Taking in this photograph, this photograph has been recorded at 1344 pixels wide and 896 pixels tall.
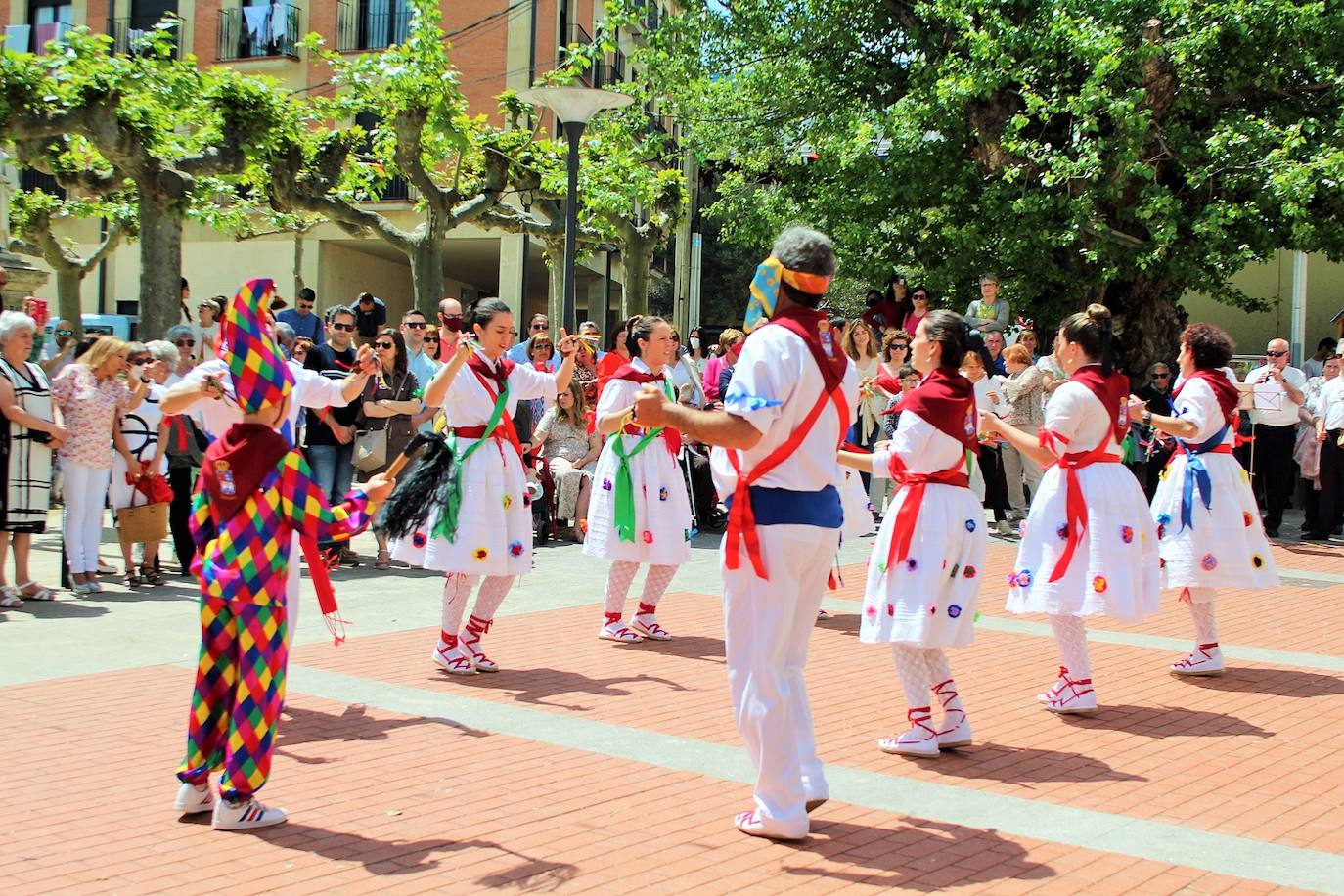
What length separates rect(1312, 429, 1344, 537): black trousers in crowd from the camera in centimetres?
1569

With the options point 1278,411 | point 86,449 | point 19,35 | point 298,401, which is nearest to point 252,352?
point 298,401

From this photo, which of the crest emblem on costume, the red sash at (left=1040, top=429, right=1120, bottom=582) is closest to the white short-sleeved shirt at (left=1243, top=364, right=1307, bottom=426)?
the red sash at (left=1040, top=429, right=1120, bottom=582)

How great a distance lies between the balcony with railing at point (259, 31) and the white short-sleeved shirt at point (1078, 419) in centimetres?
2971

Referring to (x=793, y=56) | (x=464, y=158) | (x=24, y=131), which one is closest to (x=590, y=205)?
(x=464, y=158)

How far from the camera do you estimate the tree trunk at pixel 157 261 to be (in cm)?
1514

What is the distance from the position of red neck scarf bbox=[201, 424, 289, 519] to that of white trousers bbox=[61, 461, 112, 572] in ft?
18.5

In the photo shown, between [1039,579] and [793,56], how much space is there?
14877 millimetres

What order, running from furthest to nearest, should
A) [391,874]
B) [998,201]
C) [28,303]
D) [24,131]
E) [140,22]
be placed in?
[140,22] < [998,201] < [24,131] < [28,303] < [391,874]

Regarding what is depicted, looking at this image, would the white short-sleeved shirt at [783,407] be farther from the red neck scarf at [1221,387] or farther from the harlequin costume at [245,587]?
the red neck scarf at [1221,387]

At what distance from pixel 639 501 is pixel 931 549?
296 cm

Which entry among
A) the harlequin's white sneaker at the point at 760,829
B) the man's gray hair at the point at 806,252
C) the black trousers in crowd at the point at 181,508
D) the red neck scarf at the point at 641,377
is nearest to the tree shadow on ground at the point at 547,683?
the red neck scarf at the point at 641,377

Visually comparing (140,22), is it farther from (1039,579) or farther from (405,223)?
(1039,579)

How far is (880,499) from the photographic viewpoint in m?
15.9

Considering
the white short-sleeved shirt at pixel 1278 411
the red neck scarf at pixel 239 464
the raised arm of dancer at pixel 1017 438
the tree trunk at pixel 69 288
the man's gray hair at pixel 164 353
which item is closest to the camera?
the red neck scarf at pixel 239 464
